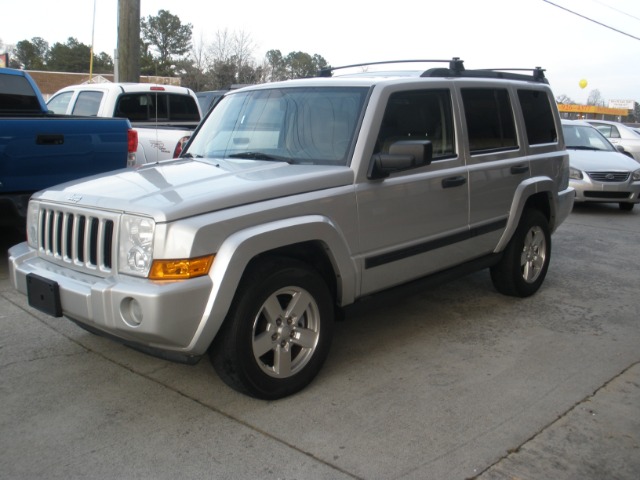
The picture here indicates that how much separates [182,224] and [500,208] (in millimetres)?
3069

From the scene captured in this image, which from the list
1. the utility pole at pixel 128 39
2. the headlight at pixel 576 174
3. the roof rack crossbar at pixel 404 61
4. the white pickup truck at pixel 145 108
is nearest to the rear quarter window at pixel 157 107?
the white pickup truck at pixel 145 108

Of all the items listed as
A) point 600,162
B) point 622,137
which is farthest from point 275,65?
point 600,162

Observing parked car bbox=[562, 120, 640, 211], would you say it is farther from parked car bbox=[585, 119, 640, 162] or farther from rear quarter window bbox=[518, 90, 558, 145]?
parked car bbox=[585, 119, 640, 162]

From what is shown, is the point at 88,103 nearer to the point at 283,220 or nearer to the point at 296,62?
the point at 283,220

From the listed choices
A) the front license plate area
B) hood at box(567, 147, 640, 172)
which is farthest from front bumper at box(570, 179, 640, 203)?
the front license plate area

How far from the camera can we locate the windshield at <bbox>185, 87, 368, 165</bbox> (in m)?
4.23

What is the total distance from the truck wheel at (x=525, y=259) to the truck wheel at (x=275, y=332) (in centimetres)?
241

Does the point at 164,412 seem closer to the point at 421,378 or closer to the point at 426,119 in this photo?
the point at 421,378

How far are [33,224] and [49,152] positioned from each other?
2336mm

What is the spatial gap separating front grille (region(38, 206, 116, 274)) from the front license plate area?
159 millimetres

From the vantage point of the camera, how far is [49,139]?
6.12 meters

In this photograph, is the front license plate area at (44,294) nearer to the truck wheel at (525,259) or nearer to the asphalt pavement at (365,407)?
the asphalt pavement at (365,407)

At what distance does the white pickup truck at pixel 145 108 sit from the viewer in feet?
29.8

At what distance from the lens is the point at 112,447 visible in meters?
3.20
